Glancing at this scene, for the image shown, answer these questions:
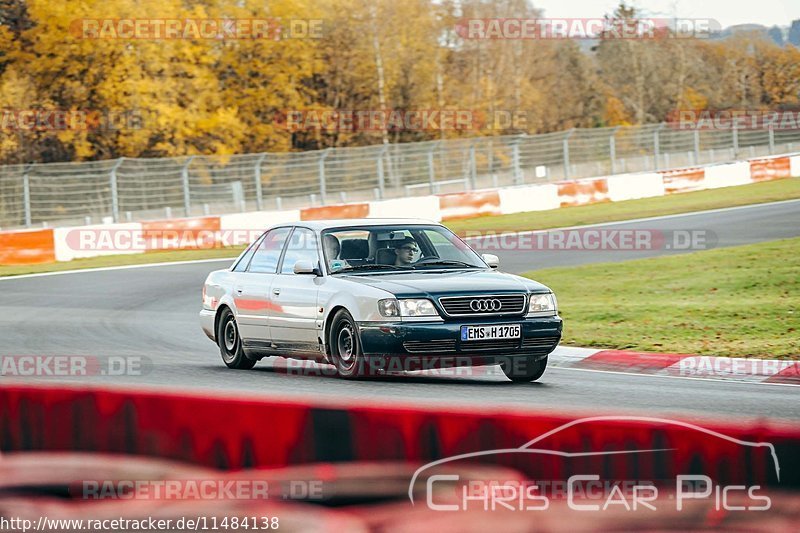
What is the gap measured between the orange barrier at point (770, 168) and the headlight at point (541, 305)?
3175 cm

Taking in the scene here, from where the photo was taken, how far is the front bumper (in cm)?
1005

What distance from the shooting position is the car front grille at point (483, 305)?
33.3 feet

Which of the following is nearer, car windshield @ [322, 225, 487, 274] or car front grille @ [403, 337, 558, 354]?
car front grille @ [403, 337, 558, 354]

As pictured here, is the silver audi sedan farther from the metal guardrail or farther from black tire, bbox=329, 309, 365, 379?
the metal guardrail

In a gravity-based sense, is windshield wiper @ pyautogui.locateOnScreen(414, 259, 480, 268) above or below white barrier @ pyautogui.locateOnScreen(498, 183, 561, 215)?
above

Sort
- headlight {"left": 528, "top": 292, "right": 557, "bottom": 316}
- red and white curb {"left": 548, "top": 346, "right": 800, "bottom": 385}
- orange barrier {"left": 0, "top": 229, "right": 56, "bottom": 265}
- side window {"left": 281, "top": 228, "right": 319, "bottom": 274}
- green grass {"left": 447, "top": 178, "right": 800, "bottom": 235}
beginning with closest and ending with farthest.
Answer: headlight {"left": 528, "top": 292, "right": 557, "bottom": 316}
red and white curb {"left": 548, "top": 346, "right": 800, "bottom": 385}
side window {"left": 281, "top": 228, "right": 319, "bottom": 274}
orange barrier {"left": 0, "top": 229, "right": 56, "bottom": 265}
green grass {"left": 447, "top": 178, "right": 800, "bottom": 235}

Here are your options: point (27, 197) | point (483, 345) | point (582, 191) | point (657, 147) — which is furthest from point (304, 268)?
point (657, 147)

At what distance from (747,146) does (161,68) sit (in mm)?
21249

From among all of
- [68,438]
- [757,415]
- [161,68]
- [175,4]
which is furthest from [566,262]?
[175,4]

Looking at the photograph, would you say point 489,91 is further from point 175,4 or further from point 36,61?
point 36,61

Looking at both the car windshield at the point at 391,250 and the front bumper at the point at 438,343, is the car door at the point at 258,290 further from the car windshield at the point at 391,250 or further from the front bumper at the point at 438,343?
the front bumper at the point at 438,343

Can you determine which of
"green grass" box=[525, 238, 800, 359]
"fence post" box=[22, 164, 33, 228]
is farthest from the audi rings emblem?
"fence post" box=[22, 164, 33, 228]

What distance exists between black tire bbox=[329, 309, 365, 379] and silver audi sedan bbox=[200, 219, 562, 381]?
12 millimetres

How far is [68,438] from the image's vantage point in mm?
5848
